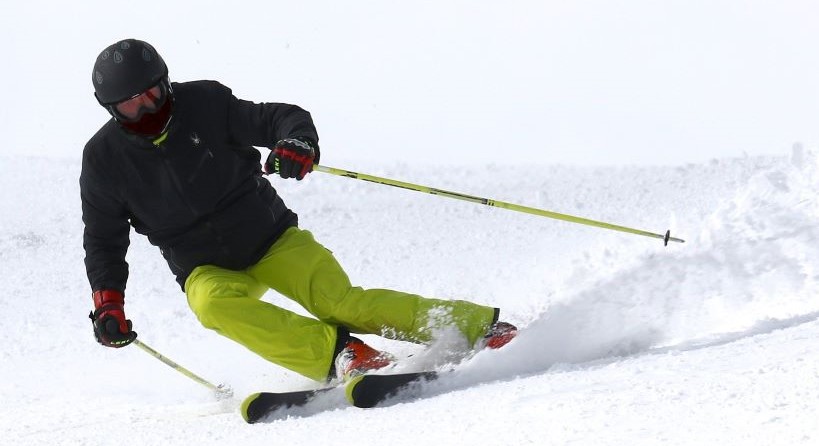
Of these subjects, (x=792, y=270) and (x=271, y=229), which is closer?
(x=792, y=270)

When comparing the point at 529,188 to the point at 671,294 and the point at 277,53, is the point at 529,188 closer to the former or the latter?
the point at 671,294

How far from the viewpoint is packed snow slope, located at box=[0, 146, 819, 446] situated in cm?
260

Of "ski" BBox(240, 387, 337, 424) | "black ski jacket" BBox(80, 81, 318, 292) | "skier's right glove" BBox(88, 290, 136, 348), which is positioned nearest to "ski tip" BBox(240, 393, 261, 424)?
"ski" BBox(240, 387, 337, 424)

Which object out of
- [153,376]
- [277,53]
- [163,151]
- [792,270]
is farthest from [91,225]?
[277,53]

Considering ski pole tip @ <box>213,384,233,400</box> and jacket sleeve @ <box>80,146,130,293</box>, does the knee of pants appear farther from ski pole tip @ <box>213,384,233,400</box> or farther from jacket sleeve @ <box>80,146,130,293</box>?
ski pole tip @ <box>213,384,233,400</box>

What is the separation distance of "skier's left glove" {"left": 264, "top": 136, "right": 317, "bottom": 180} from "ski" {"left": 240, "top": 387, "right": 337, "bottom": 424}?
0.81 m

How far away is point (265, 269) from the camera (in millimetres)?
4301

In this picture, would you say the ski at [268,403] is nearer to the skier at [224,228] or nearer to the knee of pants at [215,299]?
the skier at [224,228]

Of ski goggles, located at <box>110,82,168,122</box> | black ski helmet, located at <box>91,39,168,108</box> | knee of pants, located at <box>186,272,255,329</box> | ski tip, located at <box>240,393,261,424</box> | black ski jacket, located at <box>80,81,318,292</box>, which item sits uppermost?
black ski helmet, located at <box>91,39,168,108</box>

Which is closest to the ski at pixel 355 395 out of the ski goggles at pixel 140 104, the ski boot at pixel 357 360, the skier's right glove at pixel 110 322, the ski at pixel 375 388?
the ski at pixel 375 388

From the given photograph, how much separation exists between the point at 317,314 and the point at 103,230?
99 centimetres

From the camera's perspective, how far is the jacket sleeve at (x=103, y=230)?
409 centimetres

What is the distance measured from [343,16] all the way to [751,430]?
70.8ft

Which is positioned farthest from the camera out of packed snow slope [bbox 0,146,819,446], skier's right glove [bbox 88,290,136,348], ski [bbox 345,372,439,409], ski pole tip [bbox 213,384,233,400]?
ski pole tip [bbox 213,384,233,400]
